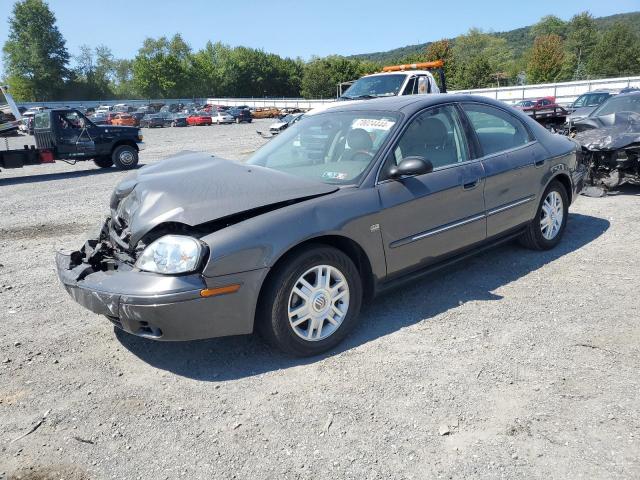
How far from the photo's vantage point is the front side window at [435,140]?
3877 millimetres

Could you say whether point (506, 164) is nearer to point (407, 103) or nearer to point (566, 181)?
point (407, 103)

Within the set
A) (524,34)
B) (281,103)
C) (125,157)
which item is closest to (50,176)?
(125,157)

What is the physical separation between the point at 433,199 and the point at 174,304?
6.69 feet

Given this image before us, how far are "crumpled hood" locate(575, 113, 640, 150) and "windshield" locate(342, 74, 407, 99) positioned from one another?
4.11m

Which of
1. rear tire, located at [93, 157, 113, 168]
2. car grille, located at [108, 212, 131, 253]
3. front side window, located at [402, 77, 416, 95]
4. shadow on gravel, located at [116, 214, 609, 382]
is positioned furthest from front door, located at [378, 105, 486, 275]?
rear tire, located at [93, 157, 113, 168]

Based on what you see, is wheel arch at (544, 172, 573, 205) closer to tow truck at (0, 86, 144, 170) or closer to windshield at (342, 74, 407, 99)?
windshield at (342, 74, 407, 99)

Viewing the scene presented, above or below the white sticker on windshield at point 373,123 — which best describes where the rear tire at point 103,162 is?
below

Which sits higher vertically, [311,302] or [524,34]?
[524,34]

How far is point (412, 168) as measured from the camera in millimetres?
3574

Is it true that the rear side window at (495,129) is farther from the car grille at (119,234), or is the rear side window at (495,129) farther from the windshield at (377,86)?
the windshield at (377,86)

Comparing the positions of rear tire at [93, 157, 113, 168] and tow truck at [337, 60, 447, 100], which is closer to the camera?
tow truck at [337, 60, 447, 100]

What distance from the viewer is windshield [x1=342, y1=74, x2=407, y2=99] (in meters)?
11.4

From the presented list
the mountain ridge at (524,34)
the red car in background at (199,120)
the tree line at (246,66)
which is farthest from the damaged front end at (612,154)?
the mountain ridge at (524,34)

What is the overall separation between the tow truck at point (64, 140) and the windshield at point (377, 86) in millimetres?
7070
